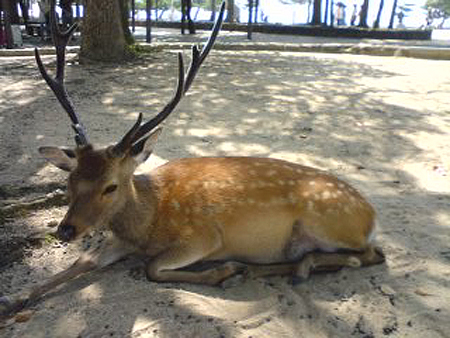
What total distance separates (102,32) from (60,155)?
6.89 metres

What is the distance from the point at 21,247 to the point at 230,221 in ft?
4.42

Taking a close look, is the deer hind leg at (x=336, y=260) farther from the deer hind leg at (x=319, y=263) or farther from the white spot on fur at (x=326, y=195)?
the white spot on fur at (x=326, y=195)

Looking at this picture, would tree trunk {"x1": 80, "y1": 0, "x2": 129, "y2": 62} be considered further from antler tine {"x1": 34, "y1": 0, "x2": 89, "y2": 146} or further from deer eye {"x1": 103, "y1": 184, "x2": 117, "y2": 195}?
deer eye {"x1": 103, "y1": 184, "x2": 117, "y2": 195}

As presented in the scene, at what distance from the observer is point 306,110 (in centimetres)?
668

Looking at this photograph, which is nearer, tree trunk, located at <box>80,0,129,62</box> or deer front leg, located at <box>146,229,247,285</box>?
deer front leg, located at <box>146,229,247,285</box>

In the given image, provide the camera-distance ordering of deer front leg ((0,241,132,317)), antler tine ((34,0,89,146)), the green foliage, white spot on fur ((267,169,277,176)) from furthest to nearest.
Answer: the green foliage → white spot on fur ((267,169,277,176)) → antler tine ((34,0,89,146)) → deer front leg ((0,241,132,317))

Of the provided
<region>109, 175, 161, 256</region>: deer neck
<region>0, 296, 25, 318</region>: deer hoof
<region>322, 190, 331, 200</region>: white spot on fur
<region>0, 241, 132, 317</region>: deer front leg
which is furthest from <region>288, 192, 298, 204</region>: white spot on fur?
<region>0, 296, 25, 318</region>: deer hoof

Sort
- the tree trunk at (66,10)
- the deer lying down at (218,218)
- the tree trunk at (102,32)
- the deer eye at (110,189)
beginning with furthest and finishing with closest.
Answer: the tree trunk at (66,10) < the tree trunk at (102,32) < the deer lying down at (218,218) < the deer eye at (110,189)

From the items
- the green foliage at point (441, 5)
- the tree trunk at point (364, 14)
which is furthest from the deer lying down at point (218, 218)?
the green foliage at point (441, 5)

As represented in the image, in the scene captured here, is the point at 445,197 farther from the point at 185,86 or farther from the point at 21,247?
the point at 21,247

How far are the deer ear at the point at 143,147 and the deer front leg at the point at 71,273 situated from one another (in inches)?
21.4

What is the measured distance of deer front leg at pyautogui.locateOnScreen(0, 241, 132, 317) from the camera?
247 centimetres

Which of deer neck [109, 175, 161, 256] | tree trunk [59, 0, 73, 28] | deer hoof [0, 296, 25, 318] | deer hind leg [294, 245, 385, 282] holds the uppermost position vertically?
tree trunk [59, 0, 73, 28]

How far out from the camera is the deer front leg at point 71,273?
97.4 inches
